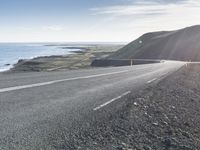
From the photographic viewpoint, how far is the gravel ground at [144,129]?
5301 mm

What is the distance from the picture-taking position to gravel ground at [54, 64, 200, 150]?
530 cm

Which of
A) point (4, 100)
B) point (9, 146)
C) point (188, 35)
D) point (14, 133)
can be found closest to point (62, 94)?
point (4, 100)

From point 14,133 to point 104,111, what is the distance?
9.37 ft

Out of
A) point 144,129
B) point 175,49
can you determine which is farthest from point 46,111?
point 175,49

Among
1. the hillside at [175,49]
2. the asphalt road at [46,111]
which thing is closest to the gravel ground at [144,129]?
the asphalt road at [46,111]

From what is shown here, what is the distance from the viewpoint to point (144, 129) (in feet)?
21.1

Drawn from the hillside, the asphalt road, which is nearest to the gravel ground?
the asphalt road

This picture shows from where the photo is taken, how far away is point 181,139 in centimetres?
602

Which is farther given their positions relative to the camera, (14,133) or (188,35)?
(188,35)

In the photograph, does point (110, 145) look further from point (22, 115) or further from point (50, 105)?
point (50, 105)

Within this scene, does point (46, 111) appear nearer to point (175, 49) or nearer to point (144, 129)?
point (144, 129)

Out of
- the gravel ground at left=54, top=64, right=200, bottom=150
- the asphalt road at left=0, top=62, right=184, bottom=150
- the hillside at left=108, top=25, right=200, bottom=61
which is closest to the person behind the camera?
the asphalt road at left=0, top=62, right=184, bottom=150

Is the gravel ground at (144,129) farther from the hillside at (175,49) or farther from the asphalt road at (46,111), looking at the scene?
the hillside at (175,49)

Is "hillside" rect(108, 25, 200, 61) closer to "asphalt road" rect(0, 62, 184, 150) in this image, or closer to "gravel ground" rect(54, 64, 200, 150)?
"asphalt road" rect(0, 62, 184, 150)
